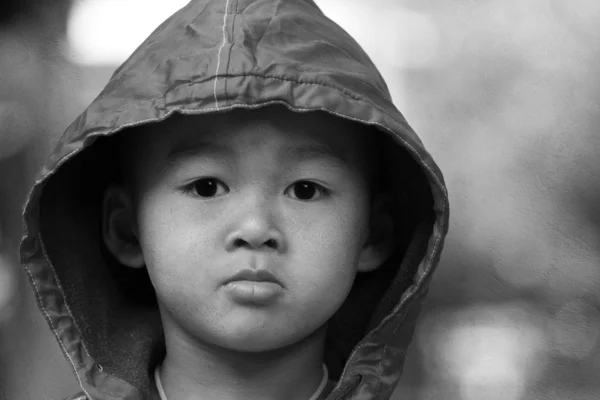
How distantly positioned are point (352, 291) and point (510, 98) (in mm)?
729

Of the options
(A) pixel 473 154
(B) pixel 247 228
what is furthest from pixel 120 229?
(A) pixel 473 154

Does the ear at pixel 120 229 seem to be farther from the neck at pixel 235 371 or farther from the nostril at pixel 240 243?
the nostril at pixel 240 243

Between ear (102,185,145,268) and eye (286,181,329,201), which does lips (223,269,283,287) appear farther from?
ear (102,185,145,268)

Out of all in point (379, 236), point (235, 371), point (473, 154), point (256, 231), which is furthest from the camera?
point (473, 154)

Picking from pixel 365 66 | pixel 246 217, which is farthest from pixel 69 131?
pixel 365 66

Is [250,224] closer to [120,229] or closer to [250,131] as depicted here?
[250,131]

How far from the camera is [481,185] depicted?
2215mm

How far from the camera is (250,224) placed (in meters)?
1.39

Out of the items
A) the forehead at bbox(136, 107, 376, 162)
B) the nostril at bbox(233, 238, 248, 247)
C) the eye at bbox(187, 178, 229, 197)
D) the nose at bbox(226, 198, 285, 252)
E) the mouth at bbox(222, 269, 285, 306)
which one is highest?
the forehead at bbox(136, 107, 376, 162)

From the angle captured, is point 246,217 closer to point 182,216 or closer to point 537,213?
point 182,216

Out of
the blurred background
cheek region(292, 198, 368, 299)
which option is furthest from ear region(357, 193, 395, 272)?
the blurred background

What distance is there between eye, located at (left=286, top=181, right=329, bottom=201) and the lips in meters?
0.13

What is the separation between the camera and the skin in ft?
4.62

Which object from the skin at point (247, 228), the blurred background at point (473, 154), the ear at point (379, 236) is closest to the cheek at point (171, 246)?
the skin at point (247, 228)
